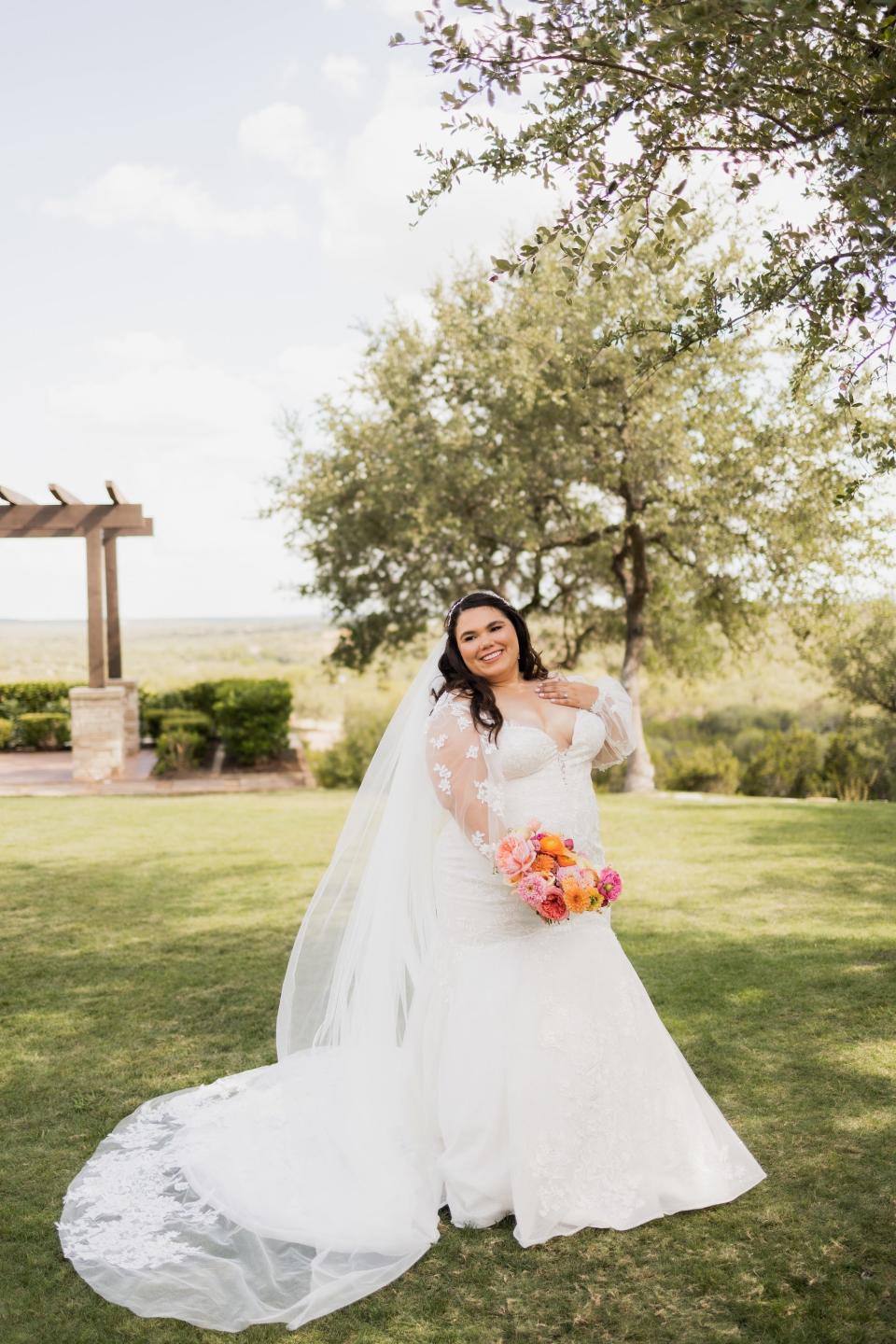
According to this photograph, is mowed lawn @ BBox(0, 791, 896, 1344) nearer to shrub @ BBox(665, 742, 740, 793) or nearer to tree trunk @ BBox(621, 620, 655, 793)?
tree trunk @ BBox(621, 620, 655, 793)

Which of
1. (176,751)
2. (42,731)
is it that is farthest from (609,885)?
(42,731)

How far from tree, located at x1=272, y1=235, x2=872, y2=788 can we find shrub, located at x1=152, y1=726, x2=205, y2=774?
370 centimetres

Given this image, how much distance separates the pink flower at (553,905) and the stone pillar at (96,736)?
12888 mm

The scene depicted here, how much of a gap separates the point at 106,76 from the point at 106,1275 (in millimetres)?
19169

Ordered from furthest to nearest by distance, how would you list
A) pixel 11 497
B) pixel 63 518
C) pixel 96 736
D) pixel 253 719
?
pixel 253 719
pixel 63 518
pixel 96 736
pixel 11 497

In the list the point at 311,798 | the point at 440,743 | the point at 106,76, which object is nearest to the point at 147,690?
the point at 311,798

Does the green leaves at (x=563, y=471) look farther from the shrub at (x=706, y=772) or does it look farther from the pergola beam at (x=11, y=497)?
the pergola beam at (x=11, y=497)

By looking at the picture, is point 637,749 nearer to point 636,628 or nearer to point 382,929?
point 636,628

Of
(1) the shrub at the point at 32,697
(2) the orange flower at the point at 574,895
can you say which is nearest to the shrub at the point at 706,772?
(1) the shrub at the point at 32,697

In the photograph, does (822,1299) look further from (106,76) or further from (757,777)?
(106,76)

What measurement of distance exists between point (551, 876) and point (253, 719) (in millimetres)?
13633

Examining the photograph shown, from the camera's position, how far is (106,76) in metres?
17.8

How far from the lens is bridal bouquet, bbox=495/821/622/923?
3402mm

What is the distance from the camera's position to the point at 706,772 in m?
19.6
